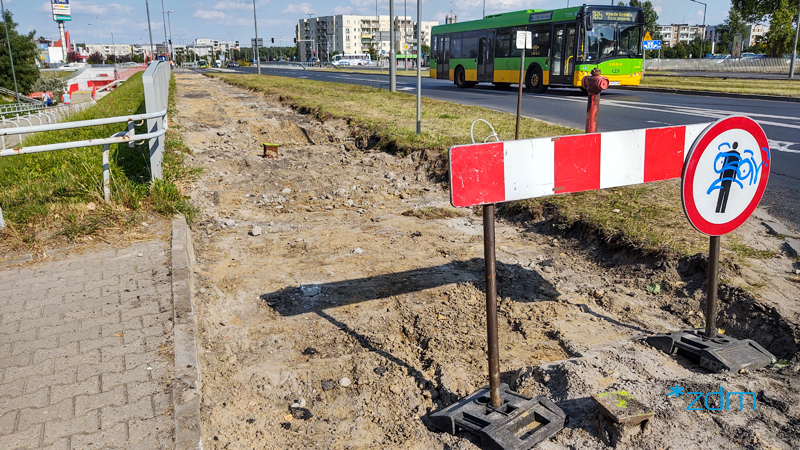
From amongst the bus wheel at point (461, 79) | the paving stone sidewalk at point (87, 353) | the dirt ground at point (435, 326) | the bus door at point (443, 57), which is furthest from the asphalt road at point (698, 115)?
the bus door at point (443, 57)

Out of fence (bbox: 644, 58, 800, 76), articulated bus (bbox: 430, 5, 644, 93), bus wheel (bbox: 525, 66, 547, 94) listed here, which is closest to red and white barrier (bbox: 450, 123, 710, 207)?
articulated bus (bbox: 430, 5, 644, 93)

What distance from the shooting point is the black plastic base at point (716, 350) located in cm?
332

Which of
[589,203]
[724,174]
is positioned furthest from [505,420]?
[589,203]

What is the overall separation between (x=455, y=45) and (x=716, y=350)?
94.3ft

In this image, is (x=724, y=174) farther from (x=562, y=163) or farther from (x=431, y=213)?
(x=431, y=213)

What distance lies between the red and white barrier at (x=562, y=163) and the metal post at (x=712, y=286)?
0.50 metres

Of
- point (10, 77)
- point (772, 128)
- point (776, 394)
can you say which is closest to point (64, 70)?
point (10, 77)

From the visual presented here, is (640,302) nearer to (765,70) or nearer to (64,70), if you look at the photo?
(765,70)

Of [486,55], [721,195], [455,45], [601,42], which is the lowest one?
[721,195]

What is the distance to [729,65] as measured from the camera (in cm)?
5356

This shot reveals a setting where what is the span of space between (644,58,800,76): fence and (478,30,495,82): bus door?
28.9 m

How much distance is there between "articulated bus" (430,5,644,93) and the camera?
22.1 meters

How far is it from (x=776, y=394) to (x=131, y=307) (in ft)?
12.8

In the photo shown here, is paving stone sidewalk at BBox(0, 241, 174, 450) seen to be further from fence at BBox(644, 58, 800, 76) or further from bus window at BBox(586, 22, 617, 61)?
fence at BBox(644, 58, 800, 76)
